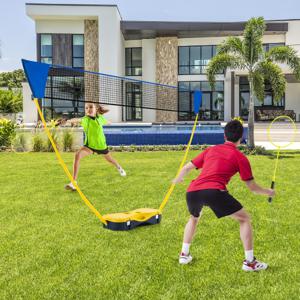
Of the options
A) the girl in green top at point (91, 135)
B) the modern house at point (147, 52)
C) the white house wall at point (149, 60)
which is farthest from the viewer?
the white house wall at point (149, 60)

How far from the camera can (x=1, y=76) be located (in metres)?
86.0

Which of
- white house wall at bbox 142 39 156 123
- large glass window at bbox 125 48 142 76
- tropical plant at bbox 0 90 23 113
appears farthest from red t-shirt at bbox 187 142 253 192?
tropical plant at bbox 0 90 23 113

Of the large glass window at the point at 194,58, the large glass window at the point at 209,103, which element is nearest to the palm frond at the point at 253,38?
the large glass window at the point at 209,103

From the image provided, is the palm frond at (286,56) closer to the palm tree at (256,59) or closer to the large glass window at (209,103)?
the palm tree at (256,59)

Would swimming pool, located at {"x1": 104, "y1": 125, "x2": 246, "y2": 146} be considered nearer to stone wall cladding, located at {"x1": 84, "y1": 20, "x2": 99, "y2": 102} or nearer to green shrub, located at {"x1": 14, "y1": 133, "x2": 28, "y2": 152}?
green shrub, located at {"x1": 14, "y1": 133, "x2": 28, "y2": 152}

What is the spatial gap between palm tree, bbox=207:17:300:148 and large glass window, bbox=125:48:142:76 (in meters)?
22.9

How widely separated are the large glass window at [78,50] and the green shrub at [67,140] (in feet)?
71.2

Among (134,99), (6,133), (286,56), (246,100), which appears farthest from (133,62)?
(286,56)

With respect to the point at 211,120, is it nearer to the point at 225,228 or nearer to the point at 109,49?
the point at 109,49

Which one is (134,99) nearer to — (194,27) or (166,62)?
(166,62)

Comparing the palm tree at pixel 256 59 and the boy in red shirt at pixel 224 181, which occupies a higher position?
the palm tree at pixel 256 59

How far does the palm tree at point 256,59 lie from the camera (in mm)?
18906

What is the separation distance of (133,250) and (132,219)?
2.92 feet

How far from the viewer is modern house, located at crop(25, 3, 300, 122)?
37.8m
